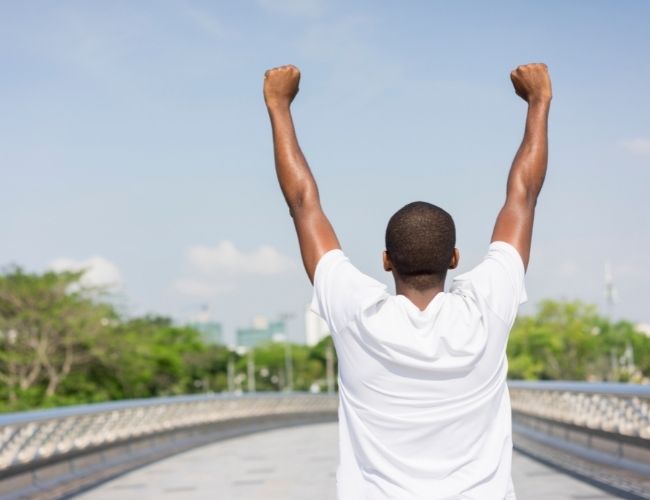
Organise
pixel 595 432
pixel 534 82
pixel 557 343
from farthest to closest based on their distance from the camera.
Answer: pixel 557 343 < pixel 595 432 < pixel 534 82

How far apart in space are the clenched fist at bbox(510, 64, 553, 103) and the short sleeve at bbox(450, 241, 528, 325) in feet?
1.57

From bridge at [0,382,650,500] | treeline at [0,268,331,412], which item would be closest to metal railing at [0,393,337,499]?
bridge at [0,382,650,500]

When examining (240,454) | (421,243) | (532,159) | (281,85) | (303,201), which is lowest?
(240,454)

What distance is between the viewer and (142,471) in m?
15.6

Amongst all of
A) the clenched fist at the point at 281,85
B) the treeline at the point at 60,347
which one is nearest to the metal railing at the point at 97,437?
the clenched fist at the point at 281,85

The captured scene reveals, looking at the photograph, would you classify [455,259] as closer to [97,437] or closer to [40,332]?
[97,437]

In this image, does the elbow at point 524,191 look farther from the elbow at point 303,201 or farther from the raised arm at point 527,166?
the elbow at point 303,201

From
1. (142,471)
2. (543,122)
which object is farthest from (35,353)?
(543,122)

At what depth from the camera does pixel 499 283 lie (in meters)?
2.68

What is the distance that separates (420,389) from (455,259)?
1.41ft

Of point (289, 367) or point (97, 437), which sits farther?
point (289, 367)

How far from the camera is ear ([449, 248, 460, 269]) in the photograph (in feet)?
9.45

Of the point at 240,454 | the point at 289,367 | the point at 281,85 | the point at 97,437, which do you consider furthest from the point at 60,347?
the point at 281,85

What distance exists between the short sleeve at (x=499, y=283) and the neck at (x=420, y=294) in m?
0.04
